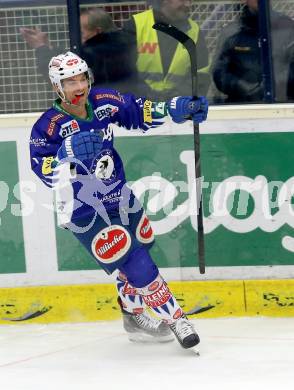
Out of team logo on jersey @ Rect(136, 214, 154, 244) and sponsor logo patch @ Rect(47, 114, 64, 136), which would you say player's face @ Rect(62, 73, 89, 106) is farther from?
team logo on jersey @ Rect(136, 214, 154, 244)

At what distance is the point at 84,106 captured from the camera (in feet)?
17.7

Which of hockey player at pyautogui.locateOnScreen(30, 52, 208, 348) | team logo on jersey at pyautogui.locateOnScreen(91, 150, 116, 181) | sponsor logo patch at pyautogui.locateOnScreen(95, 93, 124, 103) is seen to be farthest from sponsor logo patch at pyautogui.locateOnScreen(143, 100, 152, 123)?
team logo on jersey at pyautogui.locateOnScreen(91, 150, 116, 181)

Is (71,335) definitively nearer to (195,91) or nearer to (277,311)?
(277,311)

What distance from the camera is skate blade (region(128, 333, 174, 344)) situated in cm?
572

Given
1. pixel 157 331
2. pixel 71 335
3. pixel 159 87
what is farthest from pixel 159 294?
pixel 159 87

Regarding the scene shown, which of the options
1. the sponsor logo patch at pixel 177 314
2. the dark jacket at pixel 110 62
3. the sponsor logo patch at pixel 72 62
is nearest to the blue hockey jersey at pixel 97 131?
the sponsor logo patch at pixel 72 62

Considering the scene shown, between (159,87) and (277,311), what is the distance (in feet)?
4.68

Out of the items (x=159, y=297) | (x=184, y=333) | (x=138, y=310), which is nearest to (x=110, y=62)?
(x=138, y=310)

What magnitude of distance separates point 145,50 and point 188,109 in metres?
1.04

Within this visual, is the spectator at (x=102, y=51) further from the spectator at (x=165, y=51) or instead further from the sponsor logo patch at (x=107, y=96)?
Answer: the sponsor logo patch at (x=107, y=96)

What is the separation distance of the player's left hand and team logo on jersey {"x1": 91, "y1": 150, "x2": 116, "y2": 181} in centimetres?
39

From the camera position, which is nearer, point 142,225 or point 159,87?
point 142,225

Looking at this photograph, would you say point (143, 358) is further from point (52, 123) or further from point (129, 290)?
point (52, 123)

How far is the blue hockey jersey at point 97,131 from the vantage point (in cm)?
531
